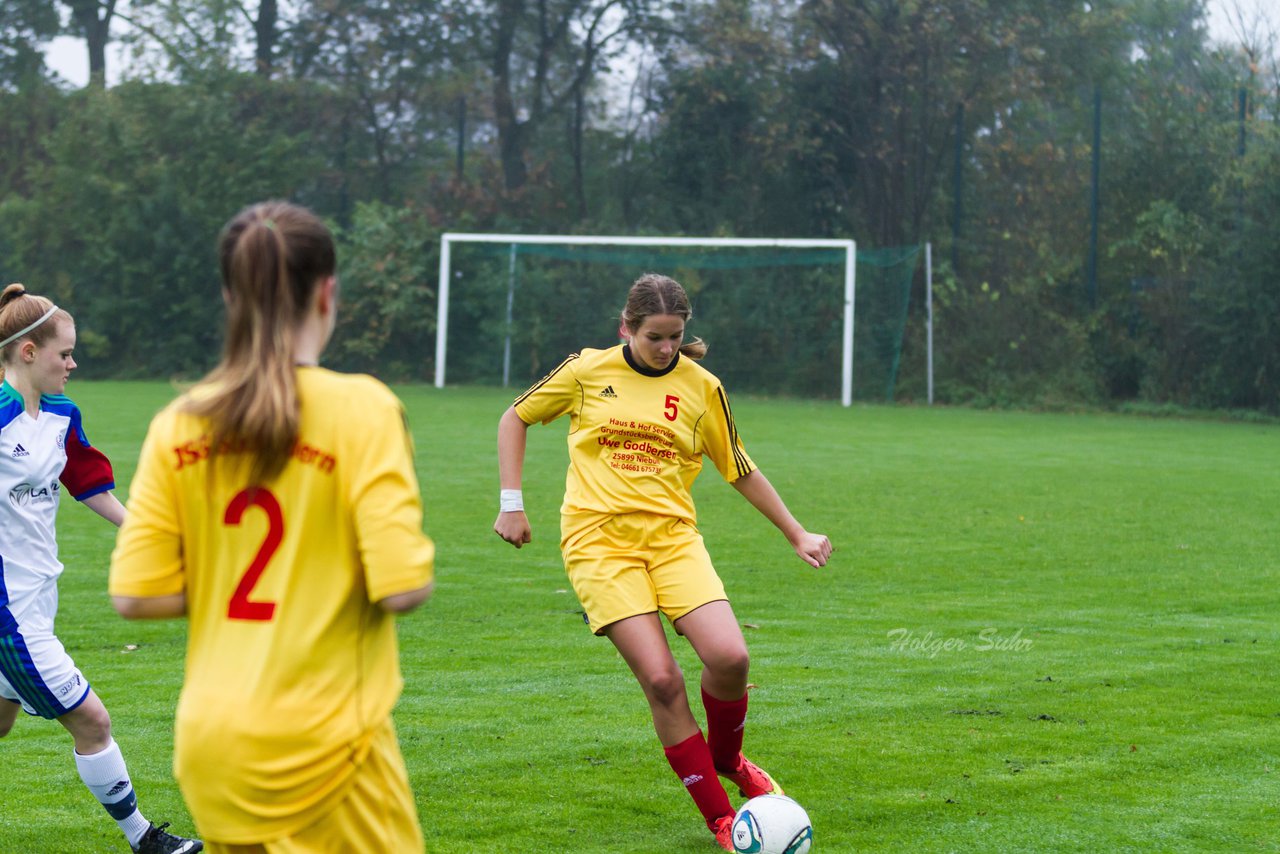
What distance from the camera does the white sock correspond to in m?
4.21

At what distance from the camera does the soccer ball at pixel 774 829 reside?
4.34 metres

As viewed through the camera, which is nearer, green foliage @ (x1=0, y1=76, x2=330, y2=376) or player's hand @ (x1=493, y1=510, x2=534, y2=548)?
player's hand @ (x1=493, y1=510, x2=534, y2=548)

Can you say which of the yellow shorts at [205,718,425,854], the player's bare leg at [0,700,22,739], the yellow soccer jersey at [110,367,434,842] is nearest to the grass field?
the player's bare leg at [0,700,22,739]

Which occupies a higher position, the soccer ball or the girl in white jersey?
the girl in white jersey

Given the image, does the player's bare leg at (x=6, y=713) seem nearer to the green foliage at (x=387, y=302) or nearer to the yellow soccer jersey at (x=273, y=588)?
the yellow soccer jersey at (x=273, y=588)

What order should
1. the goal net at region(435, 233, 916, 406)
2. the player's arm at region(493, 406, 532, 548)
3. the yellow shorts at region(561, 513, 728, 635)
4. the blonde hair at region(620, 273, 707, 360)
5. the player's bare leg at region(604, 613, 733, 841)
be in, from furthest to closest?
the goal net at region(435, 233, 916, 406) < the player's arm at region(493, 406, 532, 548) < the blonde hair at region(620, 273, 707, 360) < the yellow shorts at region(561, 513, 728, 635) < the player's bare leg at region(604, 613, 733, 841)

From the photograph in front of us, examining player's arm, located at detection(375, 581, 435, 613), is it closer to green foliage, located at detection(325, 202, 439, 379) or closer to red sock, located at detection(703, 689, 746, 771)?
red sock, located at detection(703, 689, 746, 771)

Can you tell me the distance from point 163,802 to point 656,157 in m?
29.5

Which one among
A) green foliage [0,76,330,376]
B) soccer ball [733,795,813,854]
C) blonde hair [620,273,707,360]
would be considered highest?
green foliage [0,76,330,376]

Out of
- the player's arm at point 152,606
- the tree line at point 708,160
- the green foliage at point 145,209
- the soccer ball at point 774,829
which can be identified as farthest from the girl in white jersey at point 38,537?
the green foliage at point 145,209

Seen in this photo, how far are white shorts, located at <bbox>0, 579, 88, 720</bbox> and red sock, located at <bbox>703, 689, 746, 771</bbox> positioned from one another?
75.5 inches

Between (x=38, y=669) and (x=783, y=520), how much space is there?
233 cm

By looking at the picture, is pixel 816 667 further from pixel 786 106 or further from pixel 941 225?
pixel 786 106

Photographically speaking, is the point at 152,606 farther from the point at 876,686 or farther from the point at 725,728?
the point at 876,686
